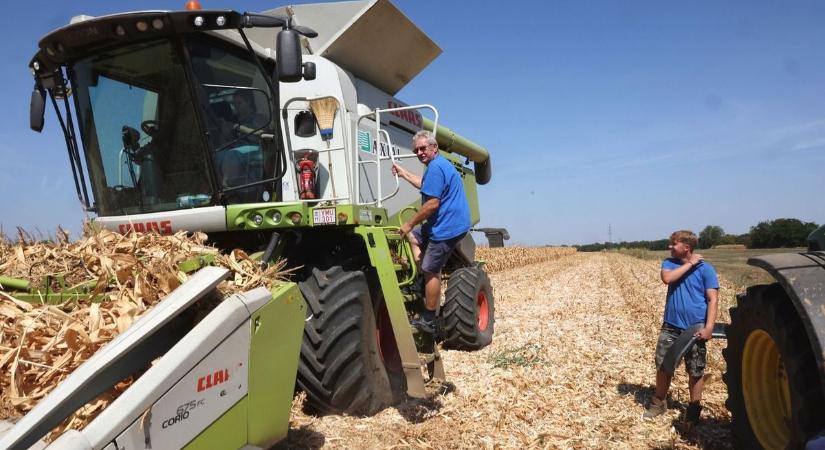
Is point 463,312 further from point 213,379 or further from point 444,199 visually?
point 213,379

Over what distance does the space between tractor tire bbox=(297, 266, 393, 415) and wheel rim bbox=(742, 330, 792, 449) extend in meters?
2.20

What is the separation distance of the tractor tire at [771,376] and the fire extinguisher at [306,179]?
2969 mm

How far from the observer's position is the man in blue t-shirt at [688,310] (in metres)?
3.79

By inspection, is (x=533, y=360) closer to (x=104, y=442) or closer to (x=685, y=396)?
(x=685, y=396)

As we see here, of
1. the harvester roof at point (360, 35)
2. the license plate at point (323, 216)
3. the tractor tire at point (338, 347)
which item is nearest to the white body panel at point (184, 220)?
the license plate at point (323, 216)

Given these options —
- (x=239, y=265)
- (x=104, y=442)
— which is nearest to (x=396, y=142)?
(x=239, y=265)

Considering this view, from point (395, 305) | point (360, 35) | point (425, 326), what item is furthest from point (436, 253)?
point (360, 35)

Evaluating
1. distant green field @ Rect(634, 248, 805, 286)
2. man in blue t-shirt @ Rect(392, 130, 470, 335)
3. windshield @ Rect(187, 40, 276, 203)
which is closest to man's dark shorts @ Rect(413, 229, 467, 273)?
man in blue t-shirt @ Rect(392, 130, 470, 335)

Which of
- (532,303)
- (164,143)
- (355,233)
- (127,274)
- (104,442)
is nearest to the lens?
(104,442)

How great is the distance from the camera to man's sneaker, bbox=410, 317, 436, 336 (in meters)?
4.40

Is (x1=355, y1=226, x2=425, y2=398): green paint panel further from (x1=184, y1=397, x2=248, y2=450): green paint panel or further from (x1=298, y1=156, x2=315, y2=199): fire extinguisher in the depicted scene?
(x1=184, y1=397, x2=248, y2=450): green paint panel

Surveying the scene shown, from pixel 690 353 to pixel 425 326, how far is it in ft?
6.02

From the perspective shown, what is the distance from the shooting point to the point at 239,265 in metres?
2.95

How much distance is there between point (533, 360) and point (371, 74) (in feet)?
10.4
